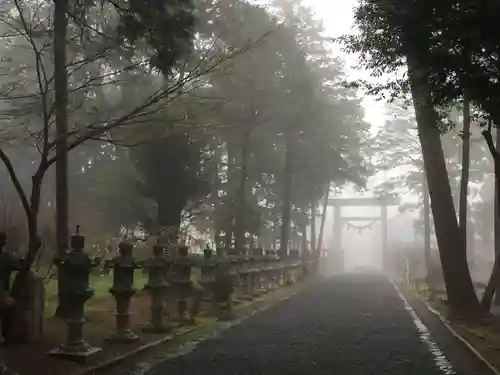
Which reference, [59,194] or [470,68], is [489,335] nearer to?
[470,68]

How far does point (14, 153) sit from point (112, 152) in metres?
3.68

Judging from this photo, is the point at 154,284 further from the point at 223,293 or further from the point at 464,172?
the point at 464,172

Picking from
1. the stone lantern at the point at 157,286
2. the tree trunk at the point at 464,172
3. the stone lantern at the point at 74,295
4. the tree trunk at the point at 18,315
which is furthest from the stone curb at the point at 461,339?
the tree trunk at the point at 18,315

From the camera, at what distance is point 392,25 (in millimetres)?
8906

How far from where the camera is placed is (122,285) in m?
9.53

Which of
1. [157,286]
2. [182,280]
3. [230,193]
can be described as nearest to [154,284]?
[157,286]

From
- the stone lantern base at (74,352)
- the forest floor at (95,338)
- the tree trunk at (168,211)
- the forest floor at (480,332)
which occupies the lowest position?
the forest floor at (480,332)

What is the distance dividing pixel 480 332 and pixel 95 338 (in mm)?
6598

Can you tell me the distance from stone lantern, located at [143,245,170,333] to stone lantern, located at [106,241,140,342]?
1025 mm

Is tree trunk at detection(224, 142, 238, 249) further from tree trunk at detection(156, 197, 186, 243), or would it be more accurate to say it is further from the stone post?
the stone post

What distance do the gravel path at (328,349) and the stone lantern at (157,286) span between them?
0.85m

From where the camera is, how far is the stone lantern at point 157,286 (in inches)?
422

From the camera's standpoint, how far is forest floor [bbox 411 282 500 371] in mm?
9422

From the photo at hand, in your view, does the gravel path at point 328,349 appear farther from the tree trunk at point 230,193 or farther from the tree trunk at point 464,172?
the tree trunk at point 230,193
